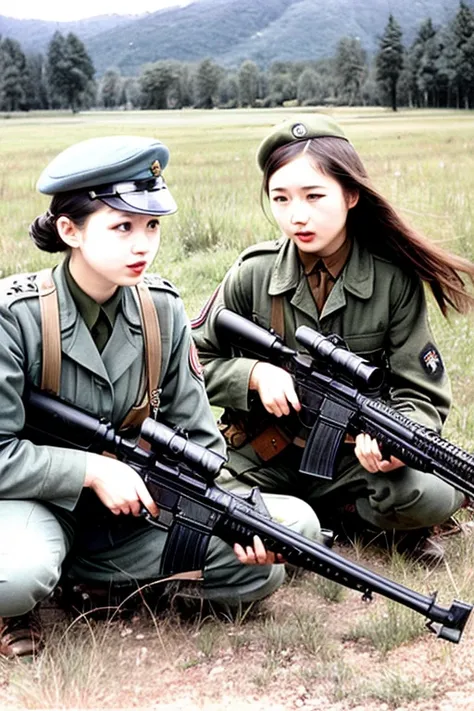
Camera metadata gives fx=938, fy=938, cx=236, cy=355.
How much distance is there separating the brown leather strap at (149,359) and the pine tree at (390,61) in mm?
5072

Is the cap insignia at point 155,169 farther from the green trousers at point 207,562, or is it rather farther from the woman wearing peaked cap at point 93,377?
the green trousers at point 207,562

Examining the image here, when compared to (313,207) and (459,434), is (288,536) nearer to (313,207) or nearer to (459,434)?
(313,207)

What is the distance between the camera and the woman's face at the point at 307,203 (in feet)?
11.0

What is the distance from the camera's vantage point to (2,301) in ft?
9.48

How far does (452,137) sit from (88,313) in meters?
9.89

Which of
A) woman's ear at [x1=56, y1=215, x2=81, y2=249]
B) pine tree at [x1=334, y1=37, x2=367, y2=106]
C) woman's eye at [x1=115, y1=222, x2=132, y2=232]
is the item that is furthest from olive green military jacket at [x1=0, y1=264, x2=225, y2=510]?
pine tree at [x1=334, y1=37, x2=367, y2=106]

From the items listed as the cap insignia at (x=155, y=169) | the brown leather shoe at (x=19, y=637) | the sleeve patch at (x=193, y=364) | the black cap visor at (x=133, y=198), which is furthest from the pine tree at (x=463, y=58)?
the brown leather shoe at (x=19, y=637)

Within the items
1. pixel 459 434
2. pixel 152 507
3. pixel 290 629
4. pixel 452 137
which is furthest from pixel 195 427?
pixel 452 137

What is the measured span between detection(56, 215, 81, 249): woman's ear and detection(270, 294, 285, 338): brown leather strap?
1.02m

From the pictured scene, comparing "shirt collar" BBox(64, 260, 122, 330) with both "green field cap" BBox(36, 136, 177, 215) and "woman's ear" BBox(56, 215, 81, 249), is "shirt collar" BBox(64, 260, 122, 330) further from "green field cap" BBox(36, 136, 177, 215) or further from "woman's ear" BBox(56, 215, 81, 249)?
"green field cap" BBox(36, 136, 177, 215)

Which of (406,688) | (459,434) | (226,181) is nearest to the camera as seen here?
(406,688)

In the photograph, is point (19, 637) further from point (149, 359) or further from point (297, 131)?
point (297, 131)

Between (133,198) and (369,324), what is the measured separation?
3.86ft

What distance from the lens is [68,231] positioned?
9.58 feet
